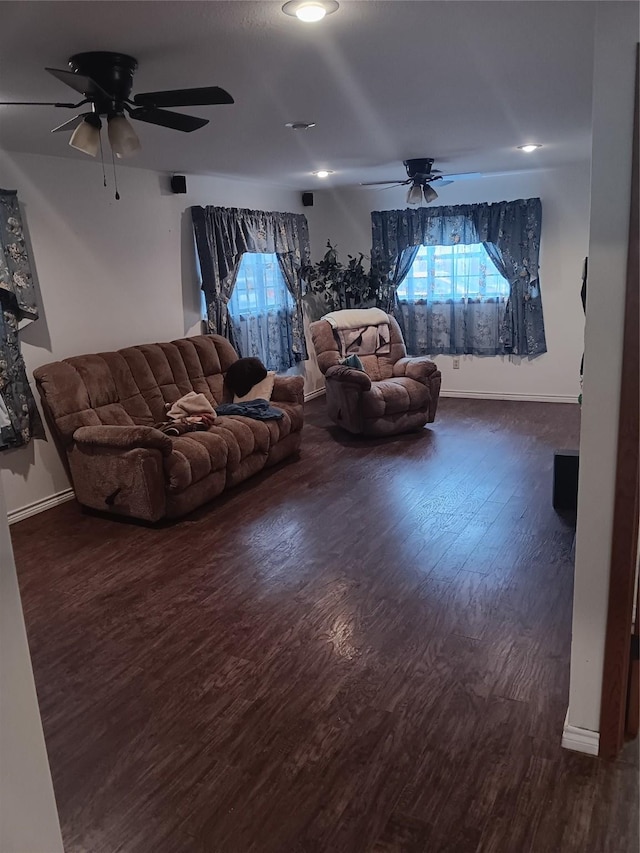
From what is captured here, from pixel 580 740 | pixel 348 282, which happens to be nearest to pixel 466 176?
pixel 348 282

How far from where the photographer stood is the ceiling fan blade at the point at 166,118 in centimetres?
263

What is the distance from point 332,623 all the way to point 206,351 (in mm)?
2958

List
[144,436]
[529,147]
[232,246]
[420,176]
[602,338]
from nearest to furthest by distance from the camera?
[602,338] < [144,436] < [529,147] < [420,176] < [232,246]

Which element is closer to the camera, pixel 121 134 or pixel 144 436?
pixel 121 134

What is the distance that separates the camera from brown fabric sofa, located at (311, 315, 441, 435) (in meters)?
5.63

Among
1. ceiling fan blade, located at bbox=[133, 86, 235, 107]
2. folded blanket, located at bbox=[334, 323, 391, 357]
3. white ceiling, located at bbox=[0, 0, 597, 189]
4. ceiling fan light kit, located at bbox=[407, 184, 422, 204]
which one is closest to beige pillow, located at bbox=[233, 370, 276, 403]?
folded blanket, located at bbox=[334, 323, 391, 357]

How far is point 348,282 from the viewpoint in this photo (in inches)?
285

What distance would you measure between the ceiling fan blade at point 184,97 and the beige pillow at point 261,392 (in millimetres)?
2889

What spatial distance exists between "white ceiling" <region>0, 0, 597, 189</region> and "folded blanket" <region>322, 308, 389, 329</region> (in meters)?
2.07

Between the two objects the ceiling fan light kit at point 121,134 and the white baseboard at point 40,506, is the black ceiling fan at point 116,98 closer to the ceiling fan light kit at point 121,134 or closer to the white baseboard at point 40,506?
the ceiling fan light kit at point 121,134

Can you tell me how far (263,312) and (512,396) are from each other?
2803 mm

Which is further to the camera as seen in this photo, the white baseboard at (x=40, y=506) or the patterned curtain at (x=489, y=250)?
the patterned curtain at (x=489, y=250)

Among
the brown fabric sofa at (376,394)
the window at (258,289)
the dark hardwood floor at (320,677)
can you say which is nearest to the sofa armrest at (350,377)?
the brown fabric sofa at (376,394)

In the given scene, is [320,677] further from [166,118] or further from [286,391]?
[286,391]
